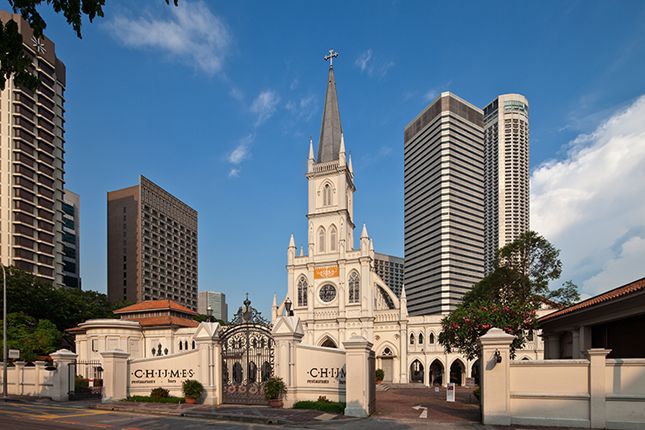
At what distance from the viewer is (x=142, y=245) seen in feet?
365

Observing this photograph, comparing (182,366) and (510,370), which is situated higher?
(510,370)

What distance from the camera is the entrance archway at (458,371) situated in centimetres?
5303

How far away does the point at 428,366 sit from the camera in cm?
5434

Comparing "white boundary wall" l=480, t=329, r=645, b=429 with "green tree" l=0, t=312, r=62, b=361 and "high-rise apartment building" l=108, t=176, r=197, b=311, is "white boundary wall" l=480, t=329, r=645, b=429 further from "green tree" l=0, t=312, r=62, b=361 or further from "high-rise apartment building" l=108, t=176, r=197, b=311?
"high-rise apartment building" l=108, t=176, r=197, b=311

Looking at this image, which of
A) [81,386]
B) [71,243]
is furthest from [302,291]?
[71,243]

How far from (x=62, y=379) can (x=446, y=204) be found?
370ft

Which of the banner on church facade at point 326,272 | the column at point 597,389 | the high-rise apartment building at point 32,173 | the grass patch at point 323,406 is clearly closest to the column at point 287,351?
the grass patch at point 323,406

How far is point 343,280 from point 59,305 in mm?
35434

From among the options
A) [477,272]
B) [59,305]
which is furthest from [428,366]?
[477,272]

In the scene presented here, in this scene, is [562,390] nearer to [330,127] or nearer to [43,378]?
[43,378]

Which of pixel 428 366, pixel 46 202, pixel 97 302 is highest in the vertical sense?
pixel 46 202

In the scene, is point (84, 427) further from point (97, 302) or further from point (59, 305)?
point (97, 302)

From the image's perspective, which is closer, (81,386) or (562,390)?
(562,390)

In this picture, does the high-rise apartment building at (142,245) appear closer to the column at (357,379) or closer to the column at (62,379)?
the column at (62,379)
